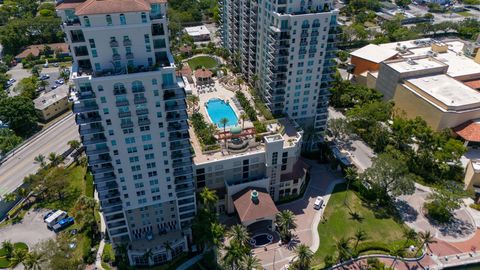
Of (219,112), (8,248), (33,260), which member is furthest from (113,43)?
(8,248)

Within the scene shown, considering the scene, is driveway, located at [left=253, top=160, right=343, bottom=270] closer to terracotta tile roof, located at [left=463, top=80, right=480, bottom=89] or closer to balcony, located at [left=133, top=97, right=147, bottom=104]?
balcony, located at [left=133, top=97, right=147, bottom=104]

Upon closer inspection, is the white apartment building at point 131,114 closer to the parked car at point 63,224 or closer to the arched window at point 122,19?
the arched window at point 122,19

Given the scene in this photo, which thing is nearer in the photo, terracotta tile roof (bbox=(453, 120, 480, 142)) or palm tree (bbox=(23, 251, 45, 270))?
palm tree (bbox=(23, 251, 45, 270))

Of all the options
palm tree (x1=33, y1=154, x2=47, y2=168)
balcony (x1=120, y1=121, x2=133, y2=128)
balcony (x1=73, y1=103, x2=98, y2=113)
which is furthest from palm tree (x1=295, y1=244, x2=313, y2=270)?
palm tree (x1=33, y1=154, x2=47, y2=168)

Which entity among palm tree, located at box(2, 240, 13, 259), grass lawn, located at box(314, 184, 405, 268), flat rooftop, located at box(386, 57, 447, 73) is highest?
flat rooftop, located at box(386, 57, 447, 73)

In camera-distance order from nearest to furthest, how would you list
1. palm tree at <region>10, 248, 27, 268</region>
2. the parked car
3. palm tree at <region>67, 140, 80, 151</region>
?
palm tree at <region>10, 248, 27, 268</region> → the parked car → palm tree at <region>67, 140, 80, 151</region>

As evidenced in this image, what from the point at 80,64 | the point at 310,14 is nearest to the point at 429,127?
the point at 310,14

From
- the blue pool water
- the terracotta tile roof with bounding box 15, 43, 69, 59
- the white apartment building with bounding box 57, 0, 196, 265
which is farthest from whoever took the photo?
the terracotta tile roof with bounding box 15, 43, 69, 59
